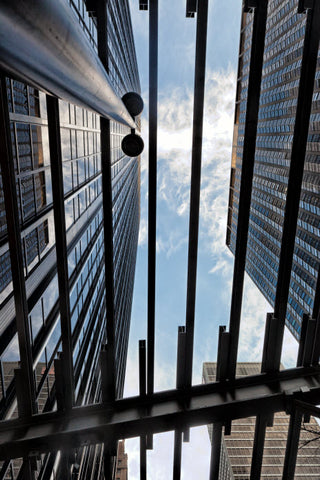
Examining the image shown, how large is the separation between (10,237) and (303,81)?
225 inches

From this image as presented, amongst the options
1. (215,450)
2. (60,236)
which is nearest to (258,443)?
(215,450)

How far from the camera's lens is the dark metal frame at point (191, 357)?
16.6 ft

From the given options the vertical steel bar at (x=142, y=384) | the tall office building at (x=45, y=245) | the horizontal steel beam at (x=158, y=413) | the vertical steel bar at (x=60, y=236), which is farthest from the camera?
the tall office building at (x=45, y=245)

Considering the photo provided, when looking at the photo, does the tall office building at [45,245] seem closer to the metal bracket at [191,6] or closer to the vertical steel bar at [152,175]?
the vertical steel bar at [152,175]

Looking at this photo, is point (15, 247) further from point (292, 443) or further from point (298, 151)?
point (292, 443)

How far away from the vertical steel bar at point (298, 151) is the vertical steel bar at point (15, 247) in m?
4.86

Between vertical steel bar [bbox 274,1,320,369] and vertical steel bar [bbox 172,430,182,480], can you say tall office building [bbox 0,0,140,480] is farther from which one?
vertical steel bar [bbox 274,1,320,369]

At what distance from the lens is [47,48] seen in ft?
5.98

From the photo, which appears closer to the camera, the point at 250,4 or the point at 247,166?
the point at 250,4

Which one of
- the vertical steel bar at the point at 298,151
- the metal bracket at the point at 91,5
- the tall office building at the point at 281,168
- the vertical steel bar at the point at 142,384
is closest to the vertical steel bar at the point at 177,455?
the vertical steel bar at the point at 142,384

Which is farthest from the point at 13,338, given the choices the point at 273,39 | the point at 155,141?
the point at 273,39

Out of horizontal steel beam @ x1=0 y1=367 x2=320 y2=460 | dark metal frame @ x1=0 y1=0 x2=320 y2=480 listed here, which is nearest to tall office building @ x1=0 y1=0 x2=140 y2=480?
horizontal steel beam @ x1=0 y1=367 x2=320 y2=460

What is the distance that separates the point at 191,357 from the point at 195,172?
3.79m

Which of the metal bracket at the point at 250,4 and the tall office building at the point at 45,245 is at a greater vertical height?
the metal bracket at the point at 250,4
